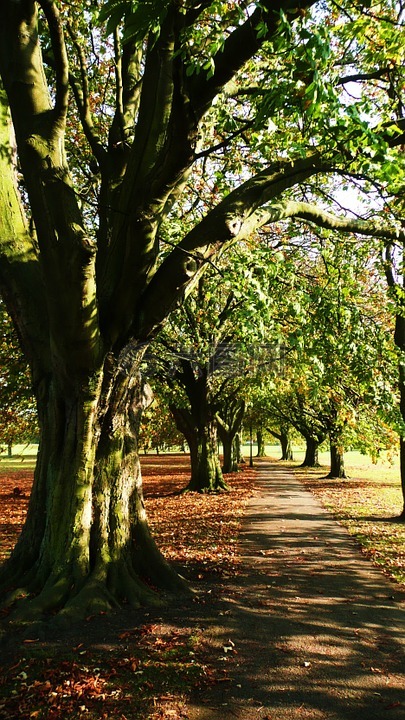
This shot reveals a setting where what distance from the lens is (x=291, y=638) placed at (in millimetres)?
4977

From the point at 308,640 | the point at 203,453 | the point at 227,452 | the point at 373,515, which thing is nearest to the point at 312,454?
the point at 227,452

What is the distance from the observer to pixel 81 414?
5270 mm

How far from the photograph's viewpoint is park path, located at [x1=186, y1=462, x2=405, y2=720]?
3691mm

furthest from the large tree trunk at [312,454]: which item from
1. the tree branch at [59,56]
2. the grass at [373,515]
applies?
the tree branch at [59,56]

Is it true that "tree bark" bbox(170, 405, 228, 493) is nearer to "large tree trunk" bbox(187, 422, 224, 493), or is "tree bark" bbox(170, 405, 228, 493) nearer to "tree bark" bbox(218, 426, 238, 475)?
"large tree trunk" bbox(187, 422, 224, 493)

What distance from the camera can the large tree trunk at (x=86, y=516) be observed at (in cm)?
517

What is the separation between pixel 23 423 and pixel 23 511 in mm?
2975

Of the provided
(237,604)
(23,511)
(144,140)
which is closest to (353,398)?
(237,604)

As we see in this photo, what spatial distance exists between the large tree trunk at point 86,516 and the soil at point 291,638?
0.43 meters

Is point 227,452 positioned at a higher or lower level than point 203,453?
lower

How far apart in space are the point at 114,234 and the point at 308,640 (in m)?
5.10

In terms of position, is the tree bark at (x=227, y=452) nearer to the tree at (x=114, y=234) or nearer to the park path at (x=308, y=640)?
the park path at (x=308, y=640)

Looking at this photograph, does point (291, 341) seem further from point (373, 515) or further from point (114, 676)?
point (373, 515)

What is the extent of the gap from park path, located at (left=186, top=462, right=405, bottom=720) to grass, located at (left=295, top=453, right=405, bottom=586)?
1.31ft
